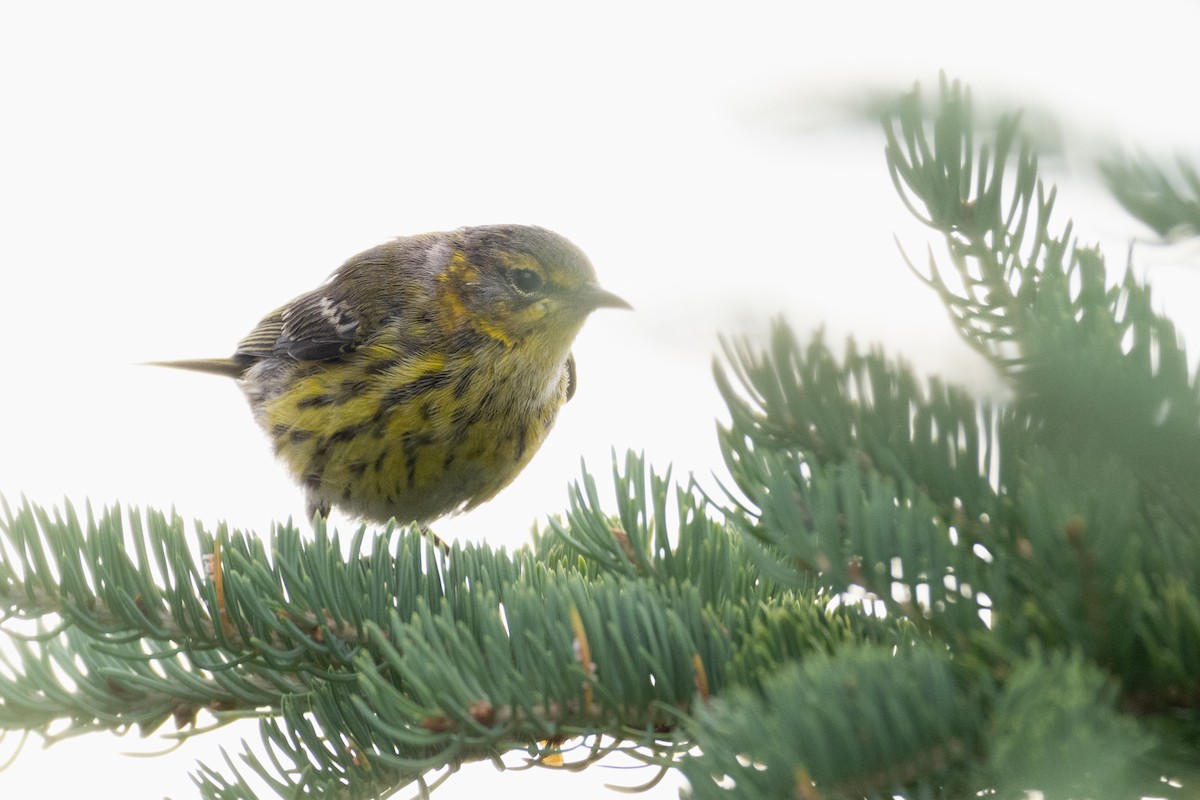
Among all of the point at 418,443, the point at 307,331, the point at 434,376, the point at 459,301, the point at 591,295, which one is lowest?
the point at 418,443

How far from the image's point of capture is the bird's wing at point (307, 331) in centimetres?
362

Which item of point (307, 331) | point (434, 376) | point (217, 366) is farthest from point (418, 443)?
point (217, 366)

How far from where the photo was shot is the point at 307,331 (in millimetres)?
3861

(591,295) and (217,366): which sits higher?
(217,366)

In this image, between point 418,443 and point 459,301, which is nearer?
point 418,443

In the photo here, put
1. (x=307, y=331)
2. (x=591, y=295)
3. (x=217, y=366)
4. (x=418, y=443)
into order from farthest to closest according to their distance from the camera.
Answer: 1. (x=217, y=366)
2. (x=307, y=331)
3. (x=591, y=295)
4. (x=418, y=443)

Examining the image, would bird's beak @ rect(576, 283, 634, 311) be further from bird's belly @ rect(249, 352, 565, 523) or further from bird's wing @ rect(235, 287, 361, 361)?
bird's wing @ rect(235, 287, 361, 361)

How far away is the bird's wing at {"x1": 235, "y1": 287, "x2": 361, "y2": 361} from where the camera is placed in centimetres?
362

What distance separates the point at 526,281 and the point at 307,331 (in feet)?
2.92

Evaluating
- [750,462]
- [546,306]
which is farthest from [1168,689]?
[546,306]

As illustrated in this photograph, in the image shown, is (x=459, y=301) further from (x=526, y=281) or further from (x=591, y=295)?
(x=591, y=295)

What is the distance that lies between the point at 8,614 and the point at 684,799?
99 centimetres

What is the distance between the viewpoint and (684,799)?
2.52 ft

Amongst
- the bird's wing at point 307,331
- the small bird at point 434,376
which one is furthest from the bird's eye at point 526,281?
the bird's wing at point 307,331
